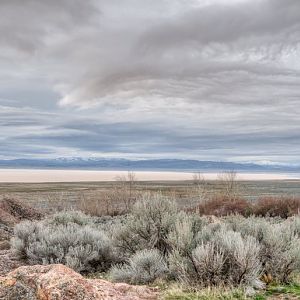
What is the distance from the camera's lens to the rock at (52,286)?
213 inches

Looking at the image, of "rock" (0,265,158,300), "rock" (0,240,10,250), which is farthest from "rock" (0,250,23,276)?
"rock" (0,265,158,300)

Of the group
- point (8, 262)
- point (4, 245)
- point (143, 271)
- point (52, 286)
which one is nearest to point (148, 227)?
point (143, 271)

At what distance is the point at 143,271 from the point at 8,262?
15.7ft

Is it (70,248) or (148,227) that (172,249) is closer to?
(148,227)

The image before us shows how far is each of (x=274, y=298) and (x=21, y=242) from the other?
7982 mm

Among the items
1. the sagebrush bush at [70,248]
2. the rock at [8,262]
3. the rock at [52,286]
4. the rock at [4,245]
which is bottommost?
the rock at [4,245]

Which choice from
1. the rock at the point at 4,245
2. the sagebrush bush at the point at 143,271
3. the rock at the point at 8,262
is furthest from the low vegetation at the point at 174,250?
the rock at the point at 4,245

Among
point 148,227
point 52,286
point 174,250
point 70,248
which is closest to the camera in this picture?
point 52,286

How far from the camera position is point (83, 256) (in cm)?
1161

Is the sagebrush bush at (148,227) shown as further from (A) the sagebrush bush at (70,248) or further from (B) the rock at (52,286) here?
(B) the rock at (52,286)

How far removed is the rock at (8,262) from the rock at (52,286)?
513 cm

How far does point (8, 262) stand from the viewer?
1223cm

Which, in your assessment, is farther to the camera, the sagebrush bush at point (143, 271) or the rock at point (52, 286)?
the sagebrush bush at point (143, 271)

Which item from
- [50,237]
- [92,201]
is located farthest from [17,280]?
[92,201]
